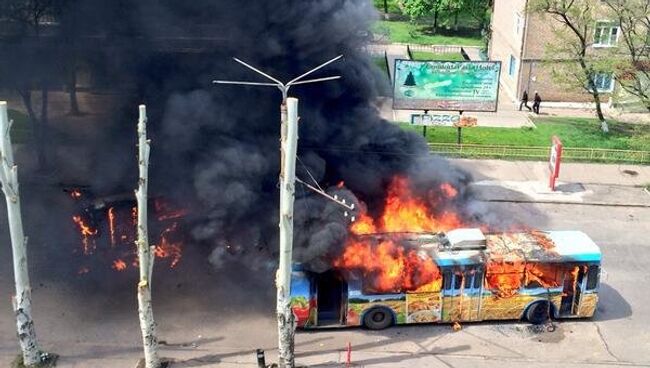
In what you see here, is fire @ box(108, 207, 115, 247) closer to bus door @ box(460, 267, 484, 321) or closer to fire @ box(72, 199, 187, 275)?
fire @ box(72, 199, 187, 275)

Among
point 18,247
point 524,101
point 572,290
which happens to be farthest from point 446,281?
point 524,101

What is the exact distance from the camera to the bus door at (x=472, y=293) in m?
17.1

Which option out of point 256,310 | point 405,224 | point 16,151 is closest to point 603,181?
point 405,224

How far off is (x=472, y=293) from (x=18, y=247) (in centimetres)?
987

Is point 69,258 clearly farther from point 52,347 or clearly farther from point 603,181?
point 603,181

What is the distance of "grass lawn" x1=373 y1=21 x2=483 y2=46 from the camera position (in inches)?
1877

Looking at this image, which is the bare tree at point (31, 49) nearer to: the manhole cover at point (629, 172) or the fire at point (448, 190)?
the fire at point (448, 190)

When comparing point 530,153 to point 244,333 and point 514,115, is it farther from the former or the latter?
point 244,333

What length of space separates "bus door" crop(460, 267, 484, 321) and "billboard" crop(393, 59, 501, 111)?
12188 millimetres

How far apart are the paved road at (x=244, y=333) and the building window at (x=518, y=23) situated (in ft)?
58.2

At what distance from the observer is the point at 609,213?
81.2 feet

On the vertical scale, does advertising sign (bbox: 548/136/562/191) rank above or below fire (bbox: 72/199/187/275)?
above

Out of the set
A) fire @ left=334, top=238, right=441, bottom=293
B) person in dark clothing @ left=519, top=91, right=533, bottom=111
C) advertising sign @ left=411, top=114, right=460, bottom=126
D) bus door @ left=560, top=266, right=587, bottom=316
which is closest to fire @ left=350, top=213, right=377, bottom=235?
fire @ left=334, top=238, right=441, bottom=293

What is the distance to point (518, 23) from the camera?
118 ft
